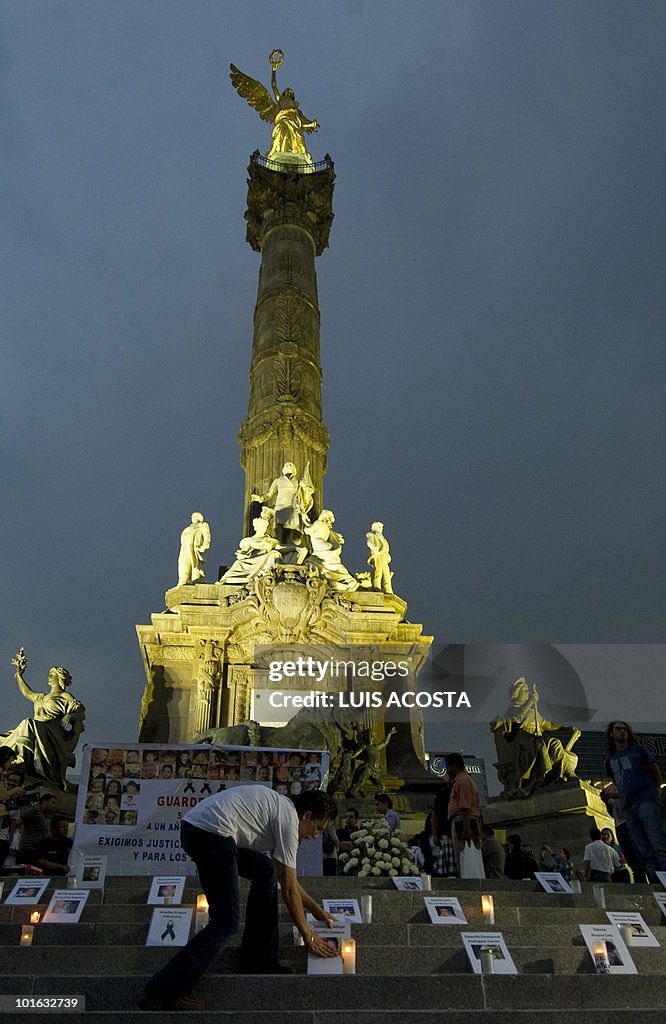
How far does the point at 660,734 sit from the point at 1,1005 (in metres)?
52.5

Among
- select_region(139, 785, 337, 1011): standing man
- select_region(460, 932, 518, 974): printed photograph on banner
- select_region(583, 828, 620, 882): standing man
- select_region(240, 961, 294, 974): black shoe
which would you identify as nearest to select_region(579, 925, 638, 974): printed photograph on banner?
select_region(460, 932, 518, 974): printed photograph on banner

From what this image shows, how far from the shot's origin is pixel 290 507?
19125 millimetres

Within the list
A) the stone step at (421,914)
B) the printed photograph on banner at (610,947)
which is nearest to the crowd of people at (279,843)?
the stone step at (421,914)

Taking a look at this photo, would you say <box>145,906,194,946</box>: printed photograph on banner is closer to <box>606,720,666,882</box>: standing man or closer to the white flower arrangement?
the white flower arrangement

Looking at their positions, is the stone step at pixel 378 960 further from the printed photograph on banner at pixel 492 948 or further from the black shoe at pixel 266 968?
the black shoe at pixel 266 968

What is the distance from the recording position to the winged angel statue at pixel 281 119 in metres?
29.5

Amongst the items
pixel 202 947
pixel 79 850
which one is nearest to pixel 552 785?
pixel 79 850

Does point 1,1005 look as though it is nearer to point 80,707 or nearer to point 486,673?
point 80,707

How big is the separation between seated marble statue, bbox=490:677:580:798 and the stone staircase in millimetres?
9283

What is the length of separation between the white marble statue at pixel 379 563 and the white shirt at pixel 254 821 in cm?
1501

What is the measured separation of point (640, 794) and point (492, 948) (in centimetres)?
273

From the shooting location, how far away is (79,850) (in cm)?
727

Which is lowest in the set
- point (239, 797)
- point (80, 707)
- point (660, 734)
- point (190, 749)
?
point (239, 797)

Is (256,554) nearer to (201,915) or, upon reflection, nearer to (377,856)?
(377,856)
